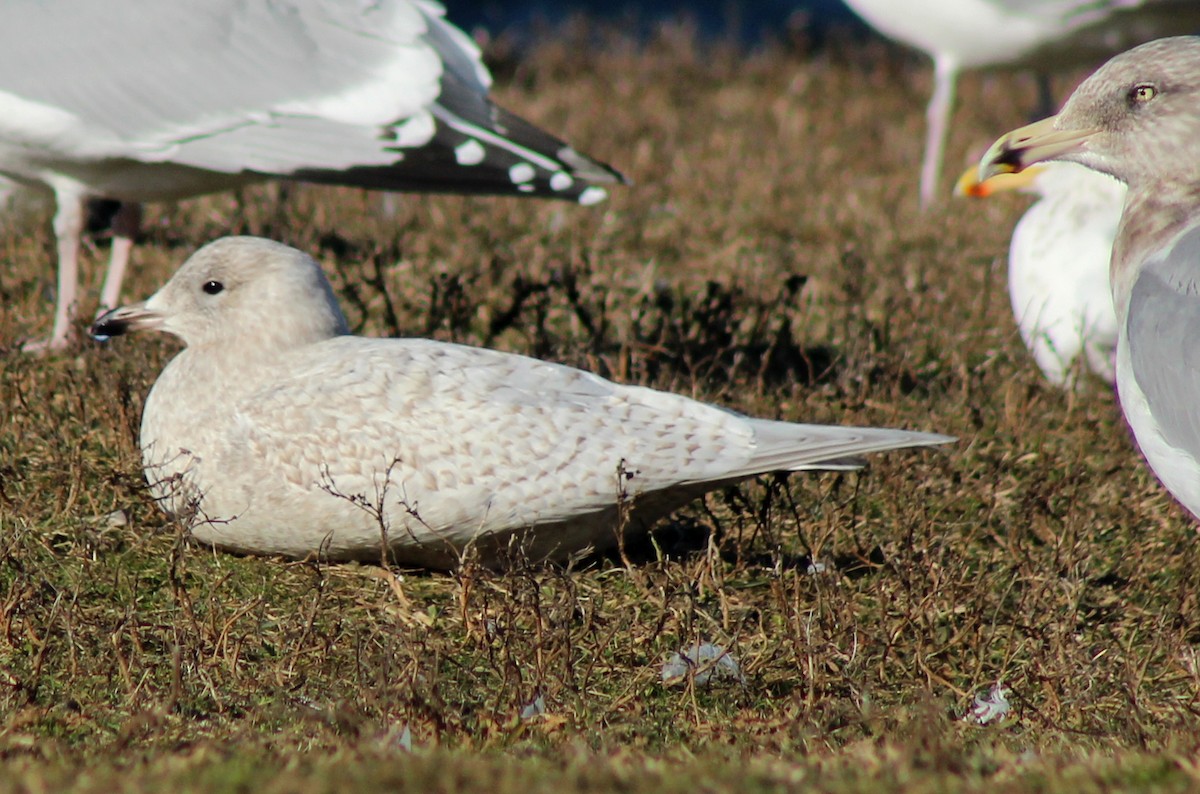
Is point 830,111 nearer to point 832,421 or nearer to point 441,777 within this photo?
point 832,421

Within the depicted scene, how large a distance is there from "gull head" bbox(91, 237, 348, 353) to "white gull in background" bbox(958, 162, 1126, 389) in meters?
2.44

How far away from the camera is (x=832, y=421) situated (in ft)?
16.1

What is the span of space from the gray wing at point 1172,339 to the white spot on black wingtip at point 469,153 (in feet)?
6.61

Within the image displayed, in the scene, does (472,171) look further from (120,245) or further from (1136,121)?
(1136,121)

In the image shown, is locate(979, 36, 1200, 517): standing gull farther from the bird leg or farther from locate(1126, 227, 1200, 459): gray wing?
the bird leg

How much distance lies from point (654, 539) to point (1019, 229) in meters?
2.34

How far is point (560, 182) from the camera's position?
16.0 ft

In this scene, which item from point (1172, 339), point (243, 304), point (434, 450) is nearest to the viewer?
point (1172, 339)

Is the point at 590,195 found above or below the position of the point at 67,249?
above

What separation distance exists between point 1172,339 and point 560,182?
1997 mm

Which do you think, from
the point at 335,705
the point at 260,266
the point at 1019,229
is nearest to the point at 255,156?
the point at 260,266

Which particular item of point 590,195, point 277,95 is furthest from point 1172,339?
point 277,95

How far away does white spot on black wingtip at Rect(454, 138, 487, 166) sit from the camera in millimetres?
4852

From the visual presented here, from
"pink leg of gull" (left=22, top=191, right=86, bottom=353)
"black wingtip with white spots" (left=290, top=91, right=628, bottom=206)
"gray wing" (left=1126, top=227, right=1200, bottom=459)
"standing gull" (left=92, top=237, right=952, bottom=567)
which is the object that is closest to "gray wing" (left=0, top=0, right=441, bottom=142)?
"black wingtip with white spots" (left=290, top=91, right=628, bottom=206)
